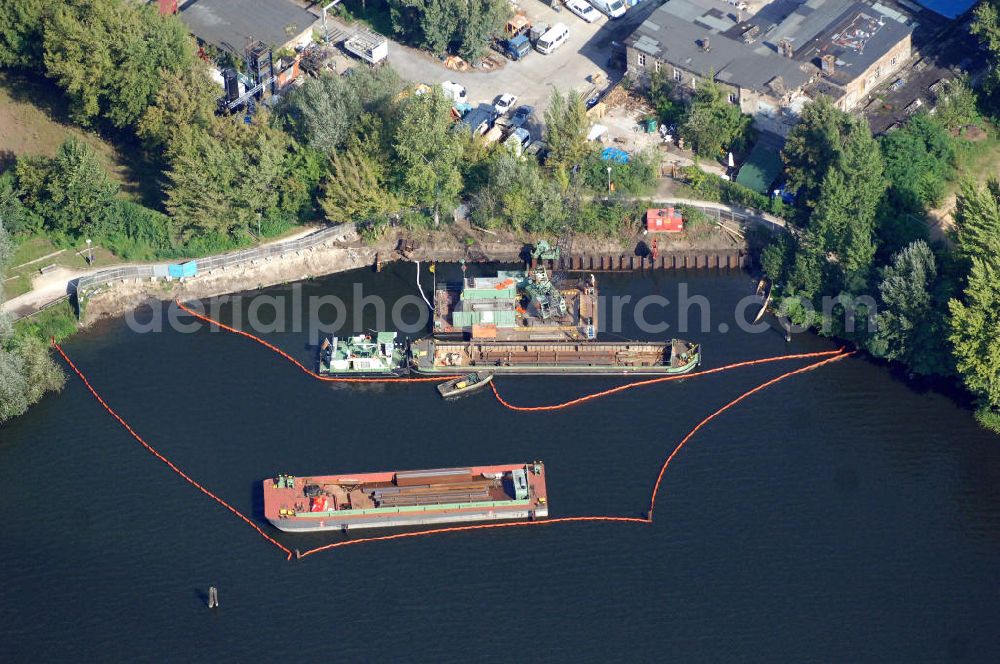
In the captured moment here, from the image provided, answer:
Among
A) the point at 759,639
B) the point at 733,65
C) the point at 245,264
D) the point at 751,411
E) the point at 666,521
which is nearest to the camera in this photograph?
the point at 759,639

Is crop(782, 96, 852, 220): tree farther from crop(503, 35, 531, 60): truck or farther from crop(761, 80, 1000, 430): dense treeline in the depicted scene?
crop(503, 35, 531, 60): truck

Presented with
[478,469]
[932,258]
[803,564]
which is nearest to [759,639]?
[803,564]

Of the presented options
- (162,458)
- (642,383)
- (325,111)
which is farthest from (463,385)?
(325,111)

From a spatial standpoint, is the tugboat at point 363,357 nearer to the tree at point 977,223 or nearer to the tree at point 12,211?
the tree at point 12,211

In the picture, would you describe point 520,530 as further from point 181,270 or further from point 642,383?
point 181,270

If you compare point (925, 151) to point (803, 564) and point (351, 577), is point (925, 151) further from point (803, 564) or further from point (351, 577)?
point (351, 577)

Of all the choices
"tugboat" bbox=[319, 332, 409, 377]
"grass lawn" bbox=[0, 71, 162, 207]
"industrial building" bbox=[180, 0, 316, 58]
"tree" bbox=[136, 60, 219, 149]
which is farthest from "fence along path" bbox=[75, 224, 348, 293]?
"industrial building" bbox=[180, 0, 316, 58]
